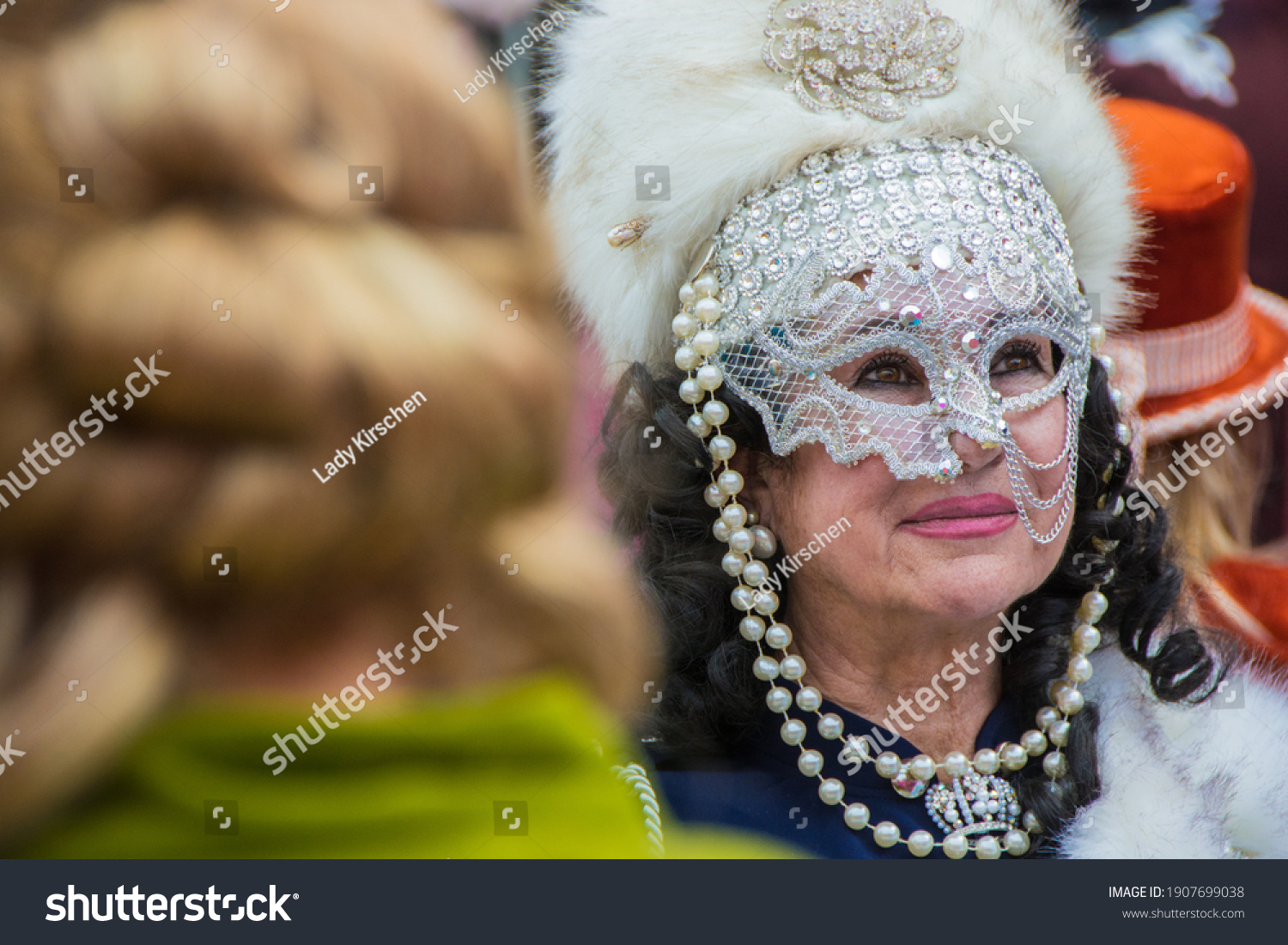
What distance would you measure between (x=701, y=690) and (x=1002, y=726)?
470mm

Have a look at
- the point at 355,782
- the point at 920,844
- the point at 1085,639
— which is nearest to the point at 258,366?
the point at 355,782

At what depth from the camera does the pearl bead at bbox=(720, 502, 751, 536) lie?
1.86 m

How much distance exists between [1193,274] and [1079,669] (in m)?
0.89

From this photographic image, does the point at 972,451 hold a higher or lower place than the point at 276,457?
lower

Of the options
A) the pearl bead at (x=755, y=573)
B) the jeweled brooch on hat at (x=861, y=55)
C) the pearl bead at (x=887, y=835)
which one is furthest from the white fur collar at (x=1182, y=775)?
the jeweled brooch on hat at (x=861, y=55)

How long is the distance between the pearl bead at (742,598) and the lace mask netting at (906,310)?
227 millimetres

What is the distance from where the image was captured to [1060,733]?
1907 millimetres

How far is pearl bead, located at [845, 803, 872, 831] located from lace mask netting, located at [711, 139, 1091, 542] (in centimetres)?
47

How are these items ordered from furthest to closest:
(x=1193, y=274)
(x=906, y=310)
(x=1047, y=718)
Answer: (x=1193, y=274), (x=1047, y=718), (x=906, y=310)

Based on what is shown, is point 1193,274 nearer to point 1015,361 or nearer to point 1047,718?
Result: point 1015,361

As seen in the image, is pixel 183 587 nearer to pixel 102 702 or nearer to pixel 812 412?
pixel 102 702

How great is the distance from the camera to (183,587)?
76cm
